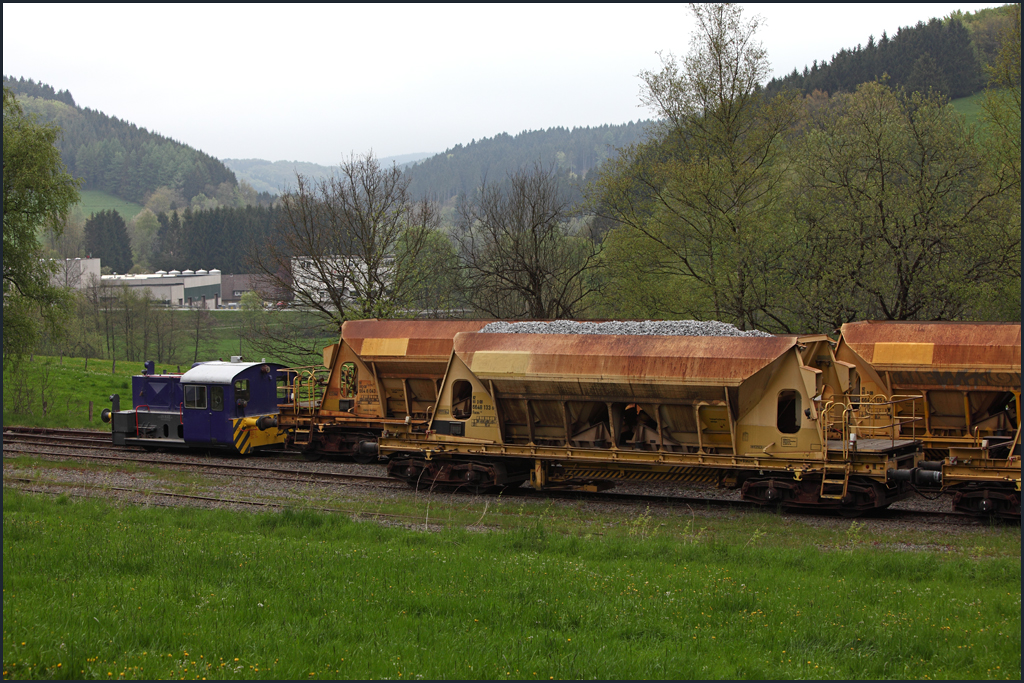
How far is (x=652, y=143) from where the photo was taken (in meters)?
34.5

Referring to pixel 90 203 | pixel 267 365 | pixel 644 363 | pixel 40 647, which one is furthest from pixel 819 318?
pixel 90 203

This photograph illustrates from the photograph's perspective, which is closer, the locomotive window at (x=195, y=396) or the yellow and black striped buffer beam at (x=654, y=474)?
the yellow and black striped buffer beam at (x=654, y=474)

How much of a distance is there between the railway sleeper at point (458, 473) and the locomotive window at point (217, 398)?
7.24 metres

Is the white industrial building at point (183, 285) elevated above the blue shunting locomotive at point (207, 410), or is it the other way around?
the white industrial building at point (183, 285)

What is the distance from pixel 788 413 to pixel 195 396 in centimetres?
1729

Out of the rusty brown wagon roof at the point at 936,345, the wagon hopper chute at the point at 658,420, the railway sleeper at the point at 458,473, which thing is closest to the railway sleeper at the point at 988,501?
the wagon hopper chute at the point at 658,420

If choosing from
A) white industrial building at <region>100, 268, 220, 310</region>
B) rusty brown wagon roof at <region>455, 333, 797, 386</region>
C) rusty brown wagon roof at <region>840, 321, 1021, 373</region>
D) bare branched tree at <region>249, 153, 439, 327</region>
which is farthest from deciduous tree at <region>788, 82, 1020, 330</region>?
white industrial building at <region>100, 268, 220, 310</region>

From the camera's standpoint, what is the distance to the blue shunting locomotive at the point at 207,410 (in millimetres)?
22930

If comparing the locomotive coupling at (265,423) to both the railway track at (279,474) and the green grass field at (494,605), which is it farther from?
the green grass field at (494,605)

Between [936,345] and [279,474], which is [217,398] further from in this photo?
[936,345]

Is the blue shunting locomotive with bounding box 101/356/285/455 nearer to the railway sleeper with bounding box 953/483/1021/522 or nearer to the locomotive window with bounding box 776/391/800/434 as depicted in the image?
the locomotive window with bounding box 776/391/800/434

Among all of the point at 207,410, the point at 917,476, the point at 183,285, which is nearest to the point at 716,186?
the point at 917,476

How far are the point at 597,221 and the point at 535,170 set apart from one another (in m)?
10.8

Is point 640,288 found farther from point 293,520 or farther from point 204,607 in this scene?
point 204,607
